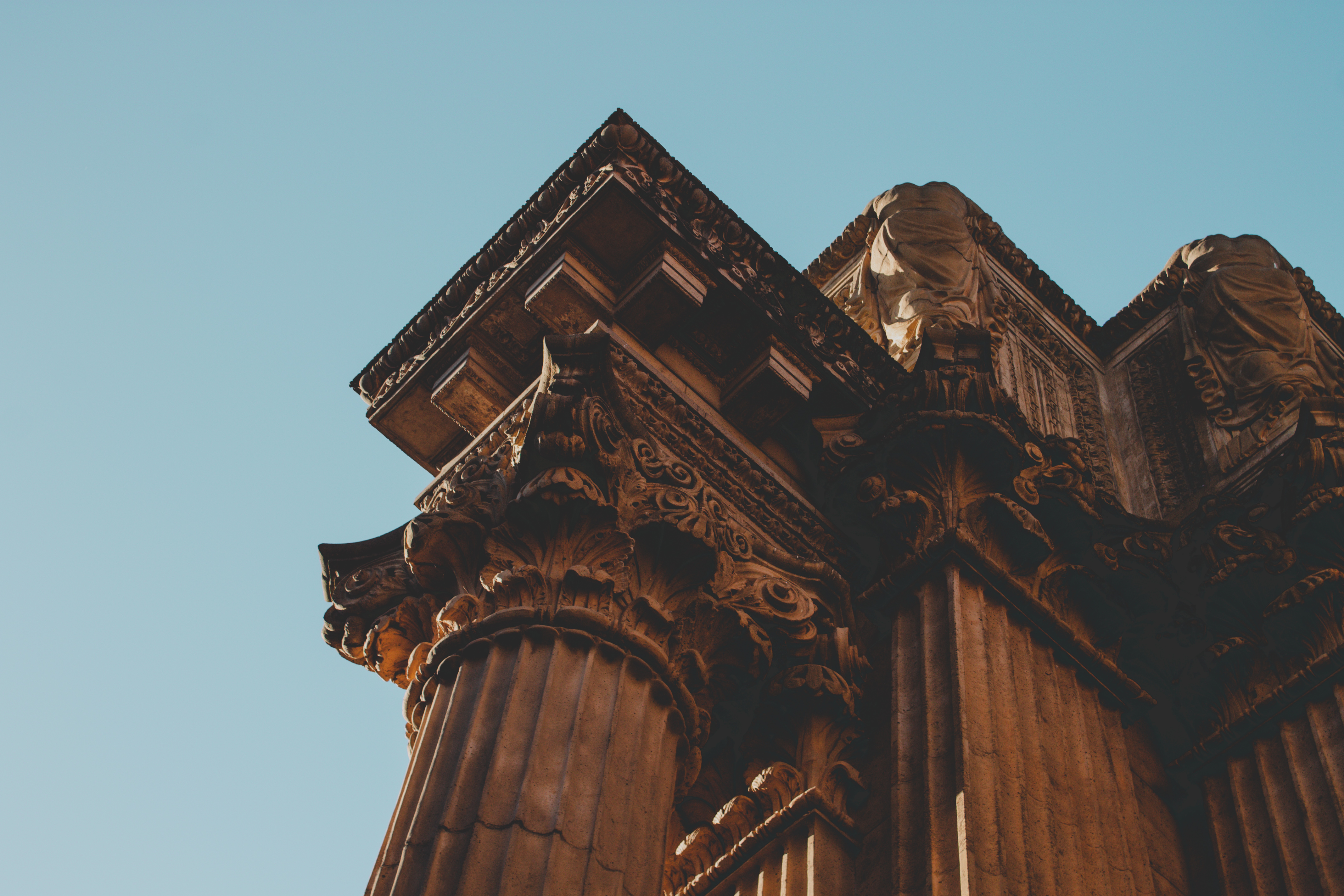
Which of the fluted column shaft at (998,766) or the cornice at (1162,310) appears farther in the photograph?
the cornice at (1162,310)

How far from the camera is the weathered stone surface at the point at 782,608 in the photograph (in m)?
7.36

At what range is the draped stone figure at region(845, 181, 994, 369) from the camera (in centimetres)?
1309

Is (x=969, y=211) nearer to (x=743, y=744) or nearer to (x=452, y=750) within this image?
(x=743, y=744)

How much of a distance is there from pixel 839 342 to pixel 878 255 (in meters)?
3.59

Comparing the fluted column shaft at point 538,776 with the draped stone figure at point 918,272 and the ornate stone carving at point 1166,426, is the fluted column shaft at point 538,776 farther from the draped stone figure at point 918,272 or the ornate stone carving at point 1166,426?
the ornate stone carving at point 1166,426

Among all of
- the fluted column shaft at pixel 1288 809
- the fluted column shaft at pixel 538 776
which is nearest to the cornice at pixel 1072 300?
the fluted column shaft at pixel 1288 809

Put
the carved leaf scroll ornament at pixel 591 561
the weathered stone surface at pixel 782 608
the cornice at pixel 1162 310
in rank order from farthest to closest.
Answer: the cornice at pixel 1162 310, the carved leaf scroll ornament at pixel 591 561, the weathered stone surface at pixel 782 608

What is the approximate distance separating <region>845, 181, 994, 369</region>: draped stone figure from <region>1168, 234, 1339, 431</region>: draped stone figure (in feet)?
7.02

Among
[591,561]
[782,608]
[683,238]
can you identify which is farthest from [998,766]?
[683,238]

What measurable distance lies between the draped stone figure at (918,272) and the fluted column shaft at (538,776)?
18.3 feet

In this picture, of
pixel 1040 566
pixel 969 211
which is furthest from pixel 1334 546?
pixel 969 211

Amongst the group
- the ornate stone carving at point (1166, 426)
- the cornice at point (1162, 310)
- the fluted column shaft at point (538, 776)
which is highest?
the cornice at point (1162, 310)

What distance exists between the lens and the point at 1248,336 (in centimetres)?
1428

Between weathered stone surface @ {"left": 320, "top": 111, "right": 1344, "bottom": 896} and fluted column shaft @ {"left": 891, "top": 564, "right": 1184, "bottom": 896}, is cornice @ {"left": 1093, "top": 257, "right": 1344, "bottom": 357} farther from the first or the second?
fluted column shaft @ {"left": 891, "top": 564, "right": 1184, "bottom": 896}
